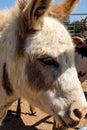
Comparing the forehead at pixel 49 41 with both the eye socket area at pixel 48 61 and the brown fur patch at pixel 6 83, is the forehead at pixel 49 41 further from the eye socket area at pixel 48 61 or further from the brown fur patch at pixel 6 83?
the brown fur patch at pixel 6 83

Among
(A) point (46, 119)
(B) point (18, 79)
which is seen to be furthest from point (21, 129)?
(B) point (18, 79)

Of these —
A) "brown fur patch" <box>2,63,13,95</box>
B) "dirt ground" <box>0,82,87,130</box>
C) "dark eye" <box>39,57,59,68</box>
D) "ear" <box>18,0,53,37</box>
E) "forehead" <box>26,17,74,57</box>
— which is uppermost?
"ear" <box>18,0,53,37</box>

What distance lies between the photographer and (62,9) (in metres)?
2.75

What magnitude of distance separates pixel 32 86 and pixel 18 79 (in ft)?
0.40

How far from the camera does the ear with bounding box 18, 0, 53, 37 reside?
231cm

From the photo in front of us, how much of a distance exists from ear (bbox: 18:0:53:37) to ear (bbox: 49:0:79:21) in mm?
352

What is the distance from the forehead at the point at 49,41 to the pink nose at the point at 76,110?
399 millimetres

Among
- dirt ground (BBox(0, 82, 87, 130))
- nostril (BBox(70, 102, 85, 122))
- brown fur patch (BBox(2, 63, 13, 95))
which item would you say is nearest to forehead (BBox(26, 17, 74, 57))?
brown fur patch (BBox(2, 63, 13, 95))

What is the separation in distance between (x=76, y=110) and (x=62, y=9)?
0.93 m

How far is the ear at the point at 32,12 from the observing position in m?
2.31

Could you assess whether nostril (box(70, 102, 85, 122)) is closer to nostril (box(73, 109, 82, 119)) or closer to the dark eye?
nostril (box(73, 109, 82, 119))

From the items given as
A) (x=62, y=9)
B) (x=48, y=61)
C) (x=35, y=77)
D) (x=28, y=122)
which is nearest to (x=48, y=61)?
(x=48, y=61)

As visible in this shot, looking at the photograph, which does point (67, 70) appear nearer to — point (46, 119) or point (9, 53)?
point (9, 53)

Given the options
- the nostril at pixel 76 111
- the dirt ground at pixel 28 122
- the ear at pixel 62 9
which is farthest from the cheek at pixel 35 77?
the dirt ground at pixel 28 122
